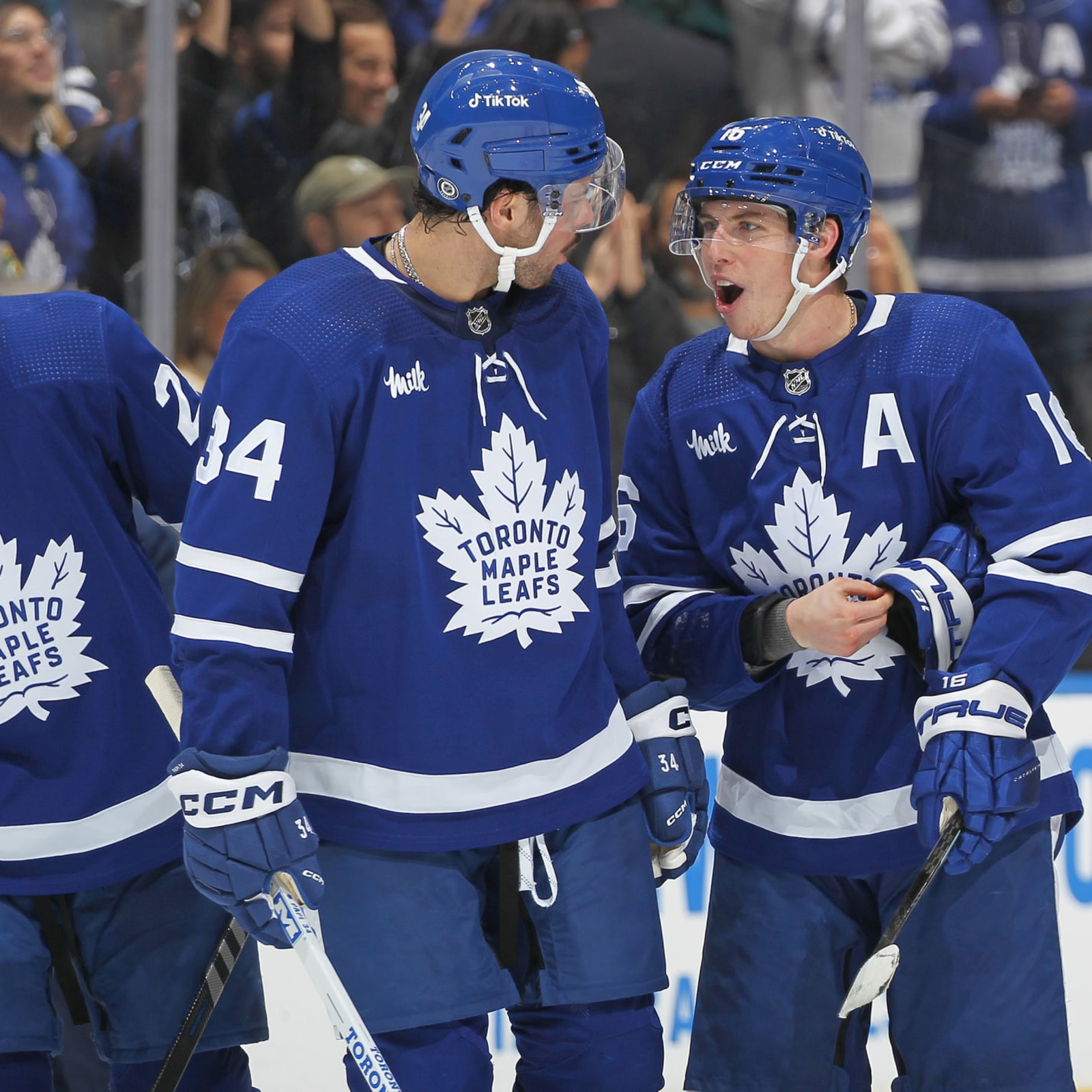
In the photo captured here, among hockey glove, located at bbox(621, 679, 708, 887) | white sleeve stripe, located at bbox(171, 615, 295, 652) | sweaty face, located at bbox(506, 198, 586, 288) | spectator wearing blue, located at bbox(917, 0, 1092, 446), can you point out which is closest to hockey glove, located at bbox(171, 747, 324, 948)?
white sleeve stripe, located at bbox(171, 615, 295, 652)

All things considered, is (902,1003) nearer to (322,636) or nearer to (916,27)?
(322,636)

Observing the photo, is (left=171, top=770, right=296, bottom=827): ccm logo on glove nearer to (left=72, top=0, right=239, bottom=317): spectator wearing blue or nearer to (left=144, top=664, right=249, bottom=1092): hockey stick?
(left=144, top=664, right=249, bottom=1092): hockey stick

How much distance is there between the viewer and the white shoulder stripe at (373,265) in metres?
1.70

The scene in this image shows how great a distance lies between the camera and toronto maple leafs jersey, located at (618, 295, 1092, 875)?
1.84 metres

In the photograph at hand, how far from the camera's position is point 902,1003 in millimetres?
1956

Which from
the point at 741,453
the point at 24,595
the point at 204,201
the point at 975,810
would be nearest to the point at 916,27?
the point at 204,201

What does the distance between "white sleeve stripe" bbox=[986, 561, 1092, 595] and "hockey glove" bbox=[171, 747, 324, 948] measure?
2.65 ft

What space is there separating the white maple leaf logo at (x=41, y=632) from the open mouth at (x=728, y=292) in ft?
2.60

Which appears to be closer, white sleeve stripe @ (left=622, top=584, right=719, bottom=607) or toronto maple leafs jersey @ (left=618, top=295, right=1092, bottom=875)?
toronto maple leafs jersey @ (left=618, top=295, right=1092, bottom=875)

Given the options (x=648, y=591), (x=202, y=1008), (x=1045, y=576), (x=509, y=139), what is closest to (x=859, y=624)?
(x=1045, y=576)

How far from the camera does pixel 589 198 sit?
1.72m

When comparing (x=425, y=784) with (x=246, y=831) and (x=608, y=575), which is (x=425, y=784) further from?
(x=608, y=575)

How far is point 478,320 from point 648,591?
1.63 feet

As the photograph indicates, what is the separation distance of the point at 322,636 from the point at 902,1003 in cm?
83
